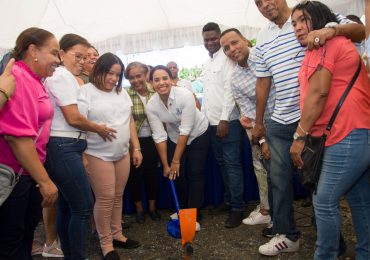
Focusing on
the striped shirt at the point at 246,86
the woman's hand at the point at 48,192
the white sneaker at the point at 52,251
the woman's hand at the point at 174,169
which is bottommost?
the white sneaker at the point at 52,251

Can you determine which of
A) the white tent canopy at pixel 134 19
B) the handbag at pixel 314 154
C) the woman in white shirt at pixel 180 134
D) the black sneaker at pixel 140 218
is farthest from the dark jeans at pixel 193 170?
the white tent canopy at pixel 134 19

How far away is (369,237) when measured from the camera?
146 centimetres

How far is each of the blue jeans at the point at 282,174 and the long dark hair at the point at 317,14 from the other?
581 millimetres

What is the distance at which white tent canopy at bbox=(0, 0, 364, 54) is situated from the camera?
6.20 m

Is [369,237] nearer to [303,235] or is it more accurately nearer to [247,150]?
[303,235]

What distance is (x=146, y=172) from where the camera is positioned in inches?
113

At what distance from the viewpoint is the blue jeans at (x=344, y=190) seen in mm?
1295

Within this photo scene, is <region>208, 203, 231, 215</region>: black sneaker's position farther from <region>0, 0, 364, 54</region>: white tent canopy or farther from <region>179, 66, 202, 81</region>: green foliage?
<region>0, 0, 364, 54</region>: white tent canopy

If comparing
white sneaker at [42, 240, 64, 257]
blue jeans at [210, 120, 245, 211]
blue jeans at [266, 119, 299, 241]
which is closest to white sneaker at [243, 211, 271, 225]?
blue jeans at [210, 120, 245, 211]

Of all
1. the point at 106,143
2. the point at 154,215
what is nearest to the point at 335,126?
the point at 106,143

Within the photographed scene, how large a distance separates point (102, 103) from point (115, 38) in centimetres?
557

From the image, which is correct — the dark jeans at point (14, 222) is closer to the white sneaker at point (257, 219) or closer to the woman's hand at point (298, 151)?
the woman's hand at point (298, 151)

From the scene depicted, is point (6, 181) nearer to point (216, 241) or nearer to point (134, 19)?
point (216, 241)

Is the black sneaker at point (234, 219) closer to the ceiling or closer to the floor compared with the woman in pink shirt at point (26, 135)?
closer to the floor
